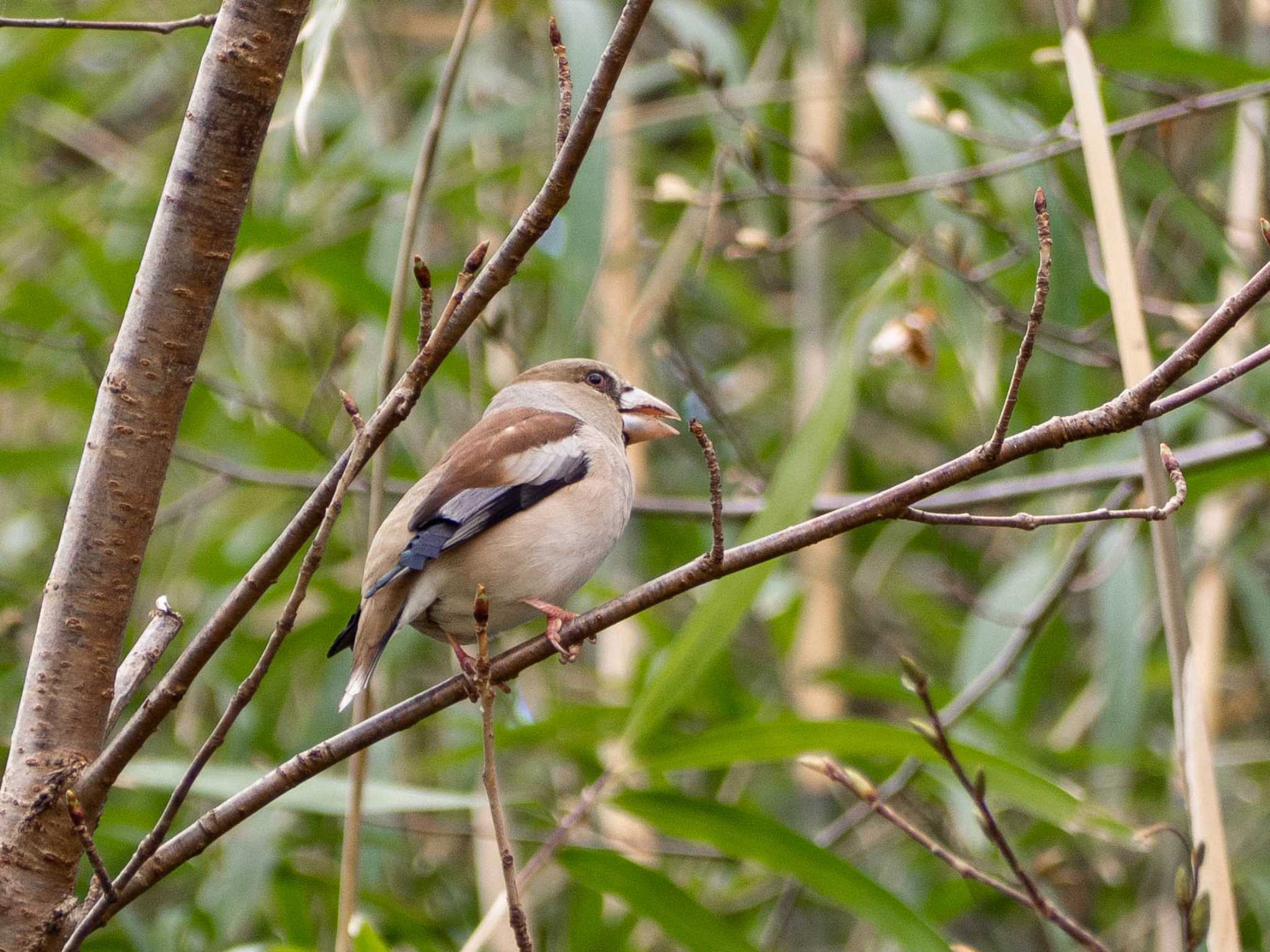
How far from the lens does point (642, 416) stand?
3787 millimetres

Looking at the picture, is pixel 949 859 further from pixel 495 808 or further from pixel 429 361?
pixel 429 361

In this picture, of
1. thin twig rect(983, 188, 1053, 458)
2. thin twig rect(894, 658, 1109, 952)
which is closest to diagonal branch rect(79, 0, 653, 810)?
thin twig rect(983, 188, 1053, 458)

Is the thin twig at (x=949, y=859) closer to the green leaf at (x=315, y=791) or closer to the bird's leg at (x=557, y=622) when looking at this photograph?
the bird's leg at (x=557, y=622)

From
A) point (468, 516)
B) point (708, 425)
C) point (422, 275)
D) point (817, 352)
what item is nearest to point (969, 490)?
point (817, 352)

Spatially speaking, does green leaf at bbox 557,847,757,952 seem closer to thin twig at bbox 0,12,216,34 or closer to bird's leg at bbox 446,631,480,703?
bird's leg at bbox 446,631,480,703

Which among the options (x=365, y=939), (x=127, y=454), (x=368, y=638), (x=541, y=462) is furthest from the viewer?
(x=541, y=462)

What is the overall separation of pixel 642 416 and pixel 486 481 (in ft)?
2.88

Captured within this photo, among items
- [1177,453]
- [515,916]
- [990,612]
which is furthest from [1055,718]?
[515,916]

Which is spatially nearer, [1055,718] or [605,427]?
[605,427]

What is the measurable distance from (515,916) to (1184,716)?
1034mm

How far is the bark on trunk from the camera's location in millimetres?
2041

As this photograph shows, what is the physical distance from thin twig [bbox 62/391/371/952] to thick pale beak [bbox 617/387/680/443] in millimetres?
1780

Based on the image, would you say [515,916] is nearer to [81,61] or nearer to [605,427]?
[605,427]

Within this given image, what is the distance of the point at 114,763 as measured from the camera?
1999 millimetres
